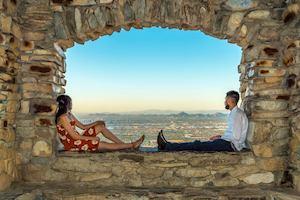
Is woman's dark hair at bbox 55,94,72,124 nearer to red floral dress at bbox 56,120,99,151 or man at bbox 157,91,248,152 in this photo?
red floral dress at bbox 56,120,99,151

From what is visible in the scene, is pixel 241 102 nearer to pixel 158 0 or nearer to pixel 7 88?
pixel 158 0

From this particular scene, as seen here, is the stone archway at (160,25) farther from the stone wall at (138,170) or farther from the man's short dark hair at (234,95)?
the man's short dark hair at (234,95)

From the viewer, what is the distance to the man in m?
3.64

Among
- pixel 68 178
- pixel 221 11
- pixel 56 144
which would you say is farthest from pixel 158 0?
pixel 68 178

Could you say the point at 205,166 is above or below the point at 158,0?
below

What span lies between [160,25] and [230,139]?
1470 mm

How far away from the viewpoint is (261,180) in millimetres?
3559

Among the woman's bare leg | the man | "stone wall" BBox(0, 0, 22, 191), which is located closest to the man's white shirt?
the man

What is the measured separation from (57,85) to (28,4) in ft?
2.97

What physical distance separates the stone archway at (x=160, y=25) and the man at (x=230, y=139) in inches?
4.2

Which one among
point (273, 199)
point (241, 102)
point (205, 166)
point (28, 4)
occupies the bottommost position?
point (273, 199)

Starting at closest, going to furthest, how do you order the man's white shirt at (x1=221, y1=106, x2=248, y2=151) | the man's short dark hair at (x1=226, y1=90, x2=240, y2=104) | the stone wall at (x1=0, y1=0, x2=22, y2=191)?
the stone wall at (x1=0, y1=0, x2=22, y2=191)
the man's white shirt at (x1=221, y1=106, x2=248, y2=151)
the man's short dark hair at (x1=226, y1=90, x2=240, y2=104)

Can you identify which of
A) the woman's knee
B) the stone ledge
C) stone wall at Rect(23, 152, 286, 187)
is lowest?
the stone ledge

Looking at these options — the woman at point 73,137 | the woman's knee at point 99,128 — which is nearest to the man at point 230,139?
the woman at point 73,137
